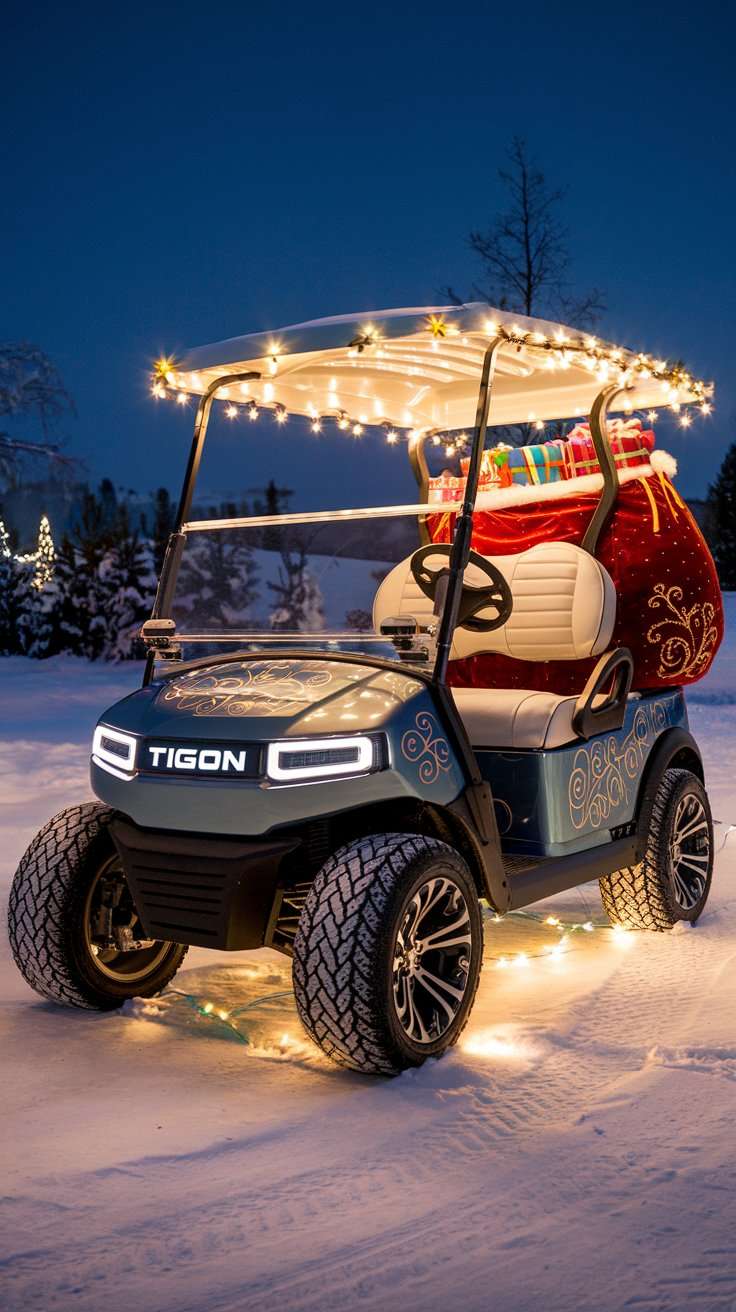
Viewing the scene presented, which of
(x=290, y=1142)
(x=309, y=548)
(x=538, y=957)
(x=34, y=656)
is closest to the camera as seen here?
(x=290, y=1142)

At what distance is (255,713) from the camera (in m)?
3.75

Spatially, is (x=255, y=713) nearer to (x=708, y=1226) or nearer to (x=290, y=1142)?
(x=290, y=1142)

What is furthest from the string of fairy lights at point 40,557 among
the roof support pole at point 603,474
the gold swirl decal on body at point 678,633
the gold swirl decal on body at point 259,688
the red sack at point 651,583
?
the gold swirl decal on body at point 259,688

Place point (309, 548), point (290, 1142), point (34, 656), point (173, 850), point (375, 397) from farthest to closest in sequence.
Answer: point (34, 656) → point (375, 397) → point (309, 548) → point (173, 850) → point (290, 1142)

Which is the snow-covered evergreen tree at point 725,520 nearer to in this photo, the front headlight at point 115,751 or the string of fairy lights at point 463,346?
the string of fairy lights at point 463,346

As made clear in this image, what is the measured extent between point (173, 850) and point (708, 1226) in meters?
1.70

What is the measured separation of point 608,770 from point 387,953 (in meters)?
1.74

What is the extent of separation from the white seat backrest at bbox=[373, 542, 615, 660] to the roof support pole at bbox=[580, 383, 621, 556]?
0.42 feet

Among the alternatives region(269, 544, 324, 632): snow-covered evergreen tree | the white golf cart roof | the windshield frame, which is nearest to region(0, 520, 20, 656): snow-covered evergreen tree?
region(269, 544, 324, 632): snow-covered evergreen tree

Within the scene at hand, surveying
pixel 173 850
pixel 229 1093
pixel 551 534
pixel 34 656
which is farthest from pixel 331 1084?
pixel 34 656

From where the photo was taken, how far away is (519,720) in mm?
4602

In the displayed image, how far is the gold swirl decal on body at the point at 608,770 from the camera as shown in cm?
470

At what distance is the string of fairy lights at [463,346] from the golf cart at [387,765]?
0.02m

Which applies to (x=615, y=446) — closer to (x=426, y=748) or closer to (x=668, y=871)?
(x=668, y=871)
